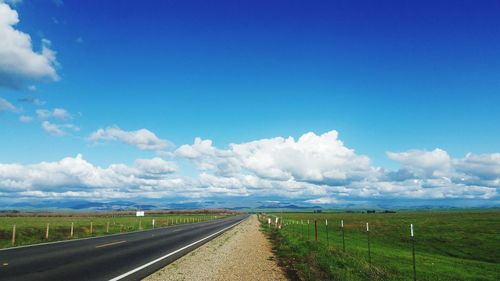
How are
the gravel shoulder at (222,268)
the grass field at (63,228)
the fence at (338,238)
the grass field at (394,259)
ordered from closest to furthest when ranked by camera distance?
1. the gravel shoulder at (222,268)
2. the grass field at (394,259)
3. the fence at (338,238)
4. the grass field at (63,228)

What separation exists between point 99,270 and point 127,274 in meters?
1.15

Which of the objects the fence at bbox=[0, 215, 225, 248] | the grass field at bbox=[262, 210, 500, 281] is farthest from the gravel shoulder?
the fence at bbox=[0, 215, 225, 248]

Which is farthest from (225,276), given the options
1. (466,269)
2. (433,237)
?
(433,237)

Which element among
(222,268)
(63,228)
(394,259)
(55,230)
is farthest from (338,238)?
(222,268)

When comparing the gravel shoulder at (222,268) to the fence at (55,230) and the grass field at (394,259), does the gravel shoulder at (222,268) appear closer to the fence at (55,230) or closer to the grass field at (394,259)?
the grass field at (394,259)

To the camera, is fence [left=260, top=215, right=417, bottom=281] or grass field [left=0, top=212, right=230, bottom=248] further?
grass field [left=0, top=212, right=230, bottom=248]

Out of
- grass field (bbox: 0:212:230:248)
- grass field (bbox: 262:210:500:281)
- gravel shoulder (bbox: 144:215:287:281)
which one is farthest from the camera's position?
grass field (bbox: 0:212:230:248)

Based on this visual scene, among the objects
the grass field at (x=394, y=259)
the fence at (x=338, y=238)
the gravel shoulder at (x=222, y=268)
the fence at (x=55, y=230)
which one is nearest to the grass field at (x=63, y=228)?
the fence at (x=55, y=230)

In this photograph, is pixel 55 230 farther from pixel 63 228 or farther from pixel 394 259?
pixel 394 259

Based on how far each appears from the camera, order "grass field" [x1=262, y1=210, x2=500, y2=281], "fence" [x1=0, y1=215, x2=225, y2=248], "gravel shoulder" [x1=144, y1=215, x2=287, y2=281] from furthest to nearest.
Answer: "fence" [x1=0, y1=215, x2=225, y2=248], "grass field" [x1=262, y1=210, x2=500, y2=281], "gravel shoulder" [x1=144, y1=215, x2=287, y2=281]

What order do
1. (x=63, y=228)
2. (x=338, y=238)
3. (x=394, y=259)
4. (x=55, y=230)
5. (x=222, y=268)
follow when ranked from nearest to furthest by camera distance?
(x=222, y=268)
(x=394, y=259)
(x=55, y=230)
(x=338, y=238)
(x=63, y=228)

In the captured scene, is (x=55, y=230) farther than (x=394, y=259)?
Yes

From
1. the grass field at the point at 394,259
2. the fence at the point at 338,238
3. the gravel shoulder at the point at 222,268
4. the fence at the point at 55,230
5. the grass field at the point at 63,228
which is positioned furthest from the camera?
the grass field at the point at 63,228

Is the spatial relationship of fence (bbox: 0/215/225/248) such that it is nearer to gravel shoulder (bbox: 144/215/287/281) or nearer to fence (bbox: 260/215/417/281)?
gravel shoulder (bbox: 144/215/287/281)
